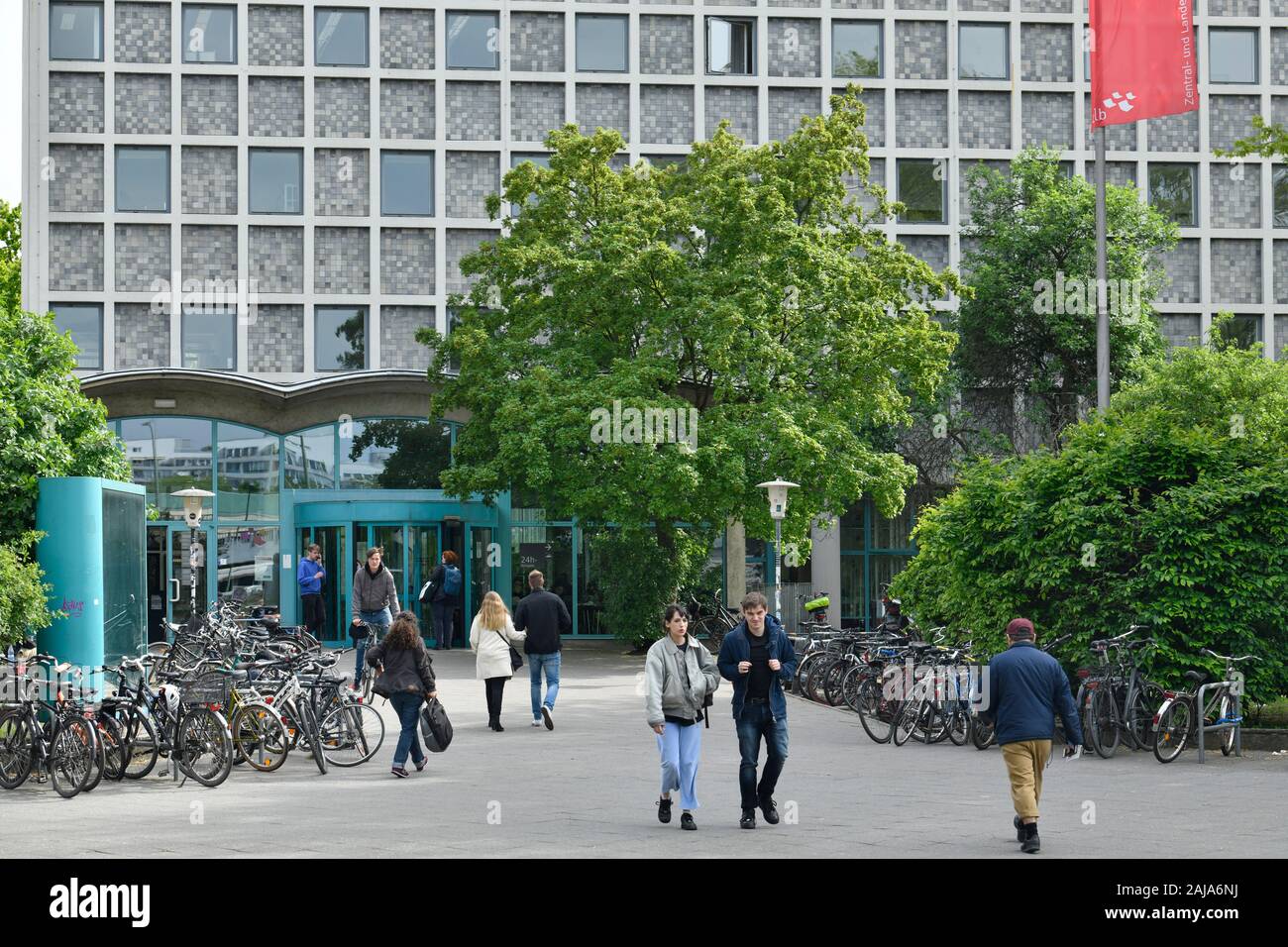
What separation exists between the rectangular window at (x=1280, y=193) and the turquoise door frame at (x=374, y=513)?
971 inches

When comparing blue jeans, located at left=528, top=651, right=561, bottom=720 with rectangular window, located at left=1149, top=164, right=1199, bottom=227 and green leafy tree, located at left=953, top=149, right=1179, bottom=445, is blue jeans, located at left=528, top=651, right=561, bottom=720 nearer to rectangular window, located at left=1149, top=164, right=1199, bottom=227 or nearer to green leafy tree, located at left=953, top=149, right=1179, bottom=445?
green leafy tree, located at left=953, top=149, right=1179, bottom=445

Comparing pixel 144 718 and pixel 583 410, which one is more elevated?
pixel 583 410

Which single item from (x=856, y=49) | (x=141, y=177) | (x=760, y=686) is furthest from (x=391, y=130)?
(x=760, y=686)

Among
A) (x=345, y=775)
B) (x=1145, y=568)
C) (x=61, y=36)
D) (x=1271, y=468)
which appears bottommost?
(x=345, y=775)

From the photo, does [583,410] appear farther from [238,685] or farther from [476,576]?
[238,685]

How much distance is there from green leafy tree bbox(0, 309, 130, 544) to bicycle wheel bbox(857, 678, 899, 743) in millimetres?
9564

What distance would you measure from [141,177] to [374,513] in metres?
13.7

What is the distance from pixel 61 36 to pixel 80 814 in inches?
1390

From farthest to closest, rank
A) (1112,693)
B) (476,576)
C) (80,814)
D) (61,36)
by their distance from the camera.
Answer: (61,36) < (476,576) < (1112,693) < (80,814)

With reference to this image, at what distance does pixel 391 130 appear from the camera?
43.7 meters

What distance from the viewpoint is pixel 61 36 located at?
42812 mm

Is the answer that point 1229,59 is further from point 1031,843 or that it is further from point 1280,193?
point 1031,843

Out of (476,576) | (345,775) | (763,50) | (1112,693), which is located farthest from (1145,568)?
(763,50)
